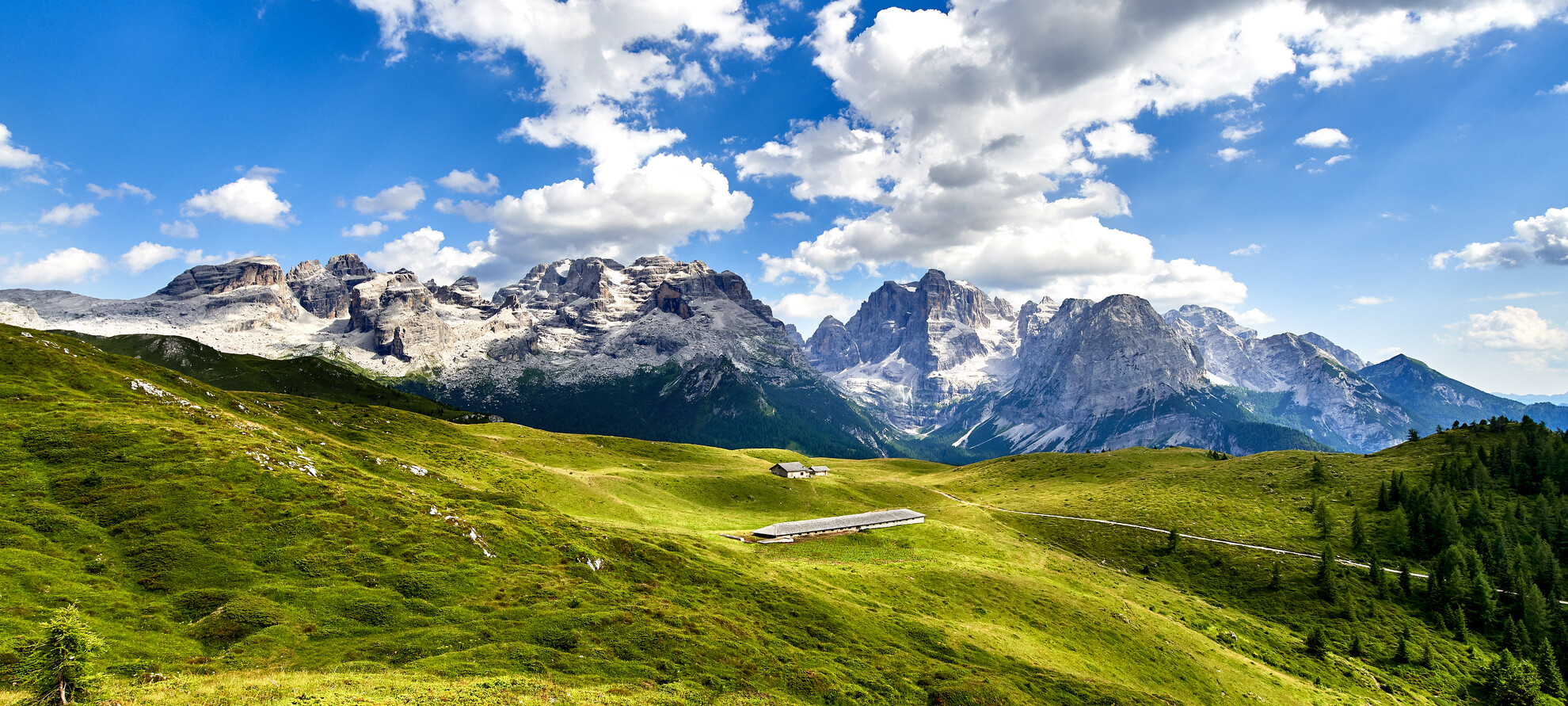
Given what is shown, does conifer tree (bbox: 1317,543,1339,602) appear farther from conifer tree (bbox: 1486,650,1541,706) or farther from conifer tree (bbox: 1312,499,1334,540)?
conifer tree (bbox: 1312,499,1334,540)

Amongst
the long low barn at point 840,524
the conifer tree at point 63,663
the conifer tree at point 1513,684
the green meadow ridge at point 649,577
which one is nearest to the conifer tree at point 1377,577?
the green meadow ridge at point 649,577

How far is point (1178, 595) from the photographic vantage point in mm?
78875

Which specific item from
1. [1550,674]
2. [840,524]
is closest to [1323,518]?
[1550,674]

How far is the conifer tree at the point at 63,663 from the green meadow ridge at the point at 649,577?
4.13 ft

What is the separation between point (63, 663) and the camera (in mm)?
20250

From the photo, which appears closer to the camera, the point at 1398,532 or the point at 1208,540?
the point at 1398,532

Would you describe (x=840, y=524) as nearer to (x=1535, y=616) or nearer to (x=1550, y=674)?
(x=1550, y=674)

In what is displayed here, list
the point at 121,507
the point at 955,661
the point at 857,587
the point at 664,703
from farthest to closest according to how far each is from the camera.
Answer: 1. the point at 857,587
2. the point at 955,661
3. the point at 121,507
4. the point at 664,703

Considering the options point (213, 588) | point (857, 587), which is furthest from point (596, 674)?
point (857, 587)

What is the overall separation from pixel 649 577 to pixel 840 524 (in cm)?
4022

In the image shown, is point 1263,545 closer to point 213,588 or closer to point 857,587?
point 857,587

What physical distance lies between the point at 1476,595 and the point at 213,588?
138 meters

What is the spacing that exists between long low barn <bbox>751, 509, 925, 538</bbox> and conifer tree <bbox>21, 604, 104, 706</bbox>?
63347mm

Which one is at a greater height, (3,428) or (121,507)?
(3,428)
